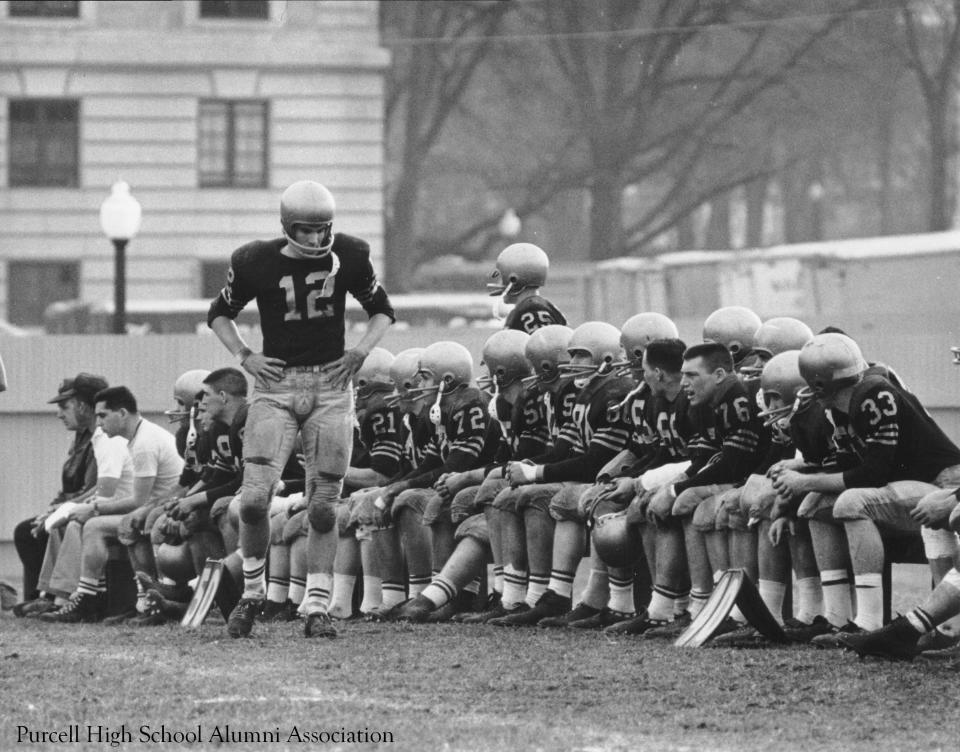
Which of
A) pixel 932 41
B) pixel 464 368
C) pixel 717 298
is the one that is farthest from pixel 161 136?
pixel 464 368

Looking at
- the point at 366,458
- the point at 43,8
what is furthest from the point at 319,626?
the point at 43,8

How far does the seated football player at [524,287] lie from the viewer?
1312 centimetres

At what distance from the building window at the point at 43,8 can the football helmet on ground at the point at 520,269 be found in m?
24.9

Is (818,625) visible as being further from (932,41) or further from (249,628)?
(932,41)

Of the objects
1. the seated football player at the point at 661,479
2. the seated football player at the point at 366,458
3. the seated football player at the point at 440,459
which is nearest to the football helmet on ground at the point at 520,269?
the seated football player at the point at 440,459

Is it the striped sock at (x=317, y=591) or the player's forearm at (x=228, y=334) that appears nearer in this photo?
the player's forearm at (x=228, y=334)

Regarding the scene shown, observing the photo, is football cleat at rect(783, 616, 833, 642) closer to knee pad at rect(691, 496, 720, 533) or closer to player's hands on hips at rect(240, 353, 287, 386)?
knee pad at rect(691, 496, 720, 533)

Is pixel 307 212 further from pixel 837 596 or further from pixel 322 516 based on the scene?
pixel 837 596

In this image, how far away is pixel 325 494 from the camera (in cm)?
1070

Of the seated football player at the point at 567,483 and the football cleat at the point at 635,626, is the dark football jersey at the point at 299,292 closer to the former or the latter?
the seated football player at the point at 567,483

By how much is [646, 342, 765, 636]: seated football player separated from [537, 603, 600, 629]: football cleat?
2.32ft

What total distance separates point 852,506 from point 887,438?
13.7 inches

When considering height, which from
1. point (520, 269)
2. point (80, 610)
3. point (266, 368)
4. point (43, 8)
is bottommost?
point (80, 610)

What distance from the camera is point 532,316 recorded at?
516 inches
